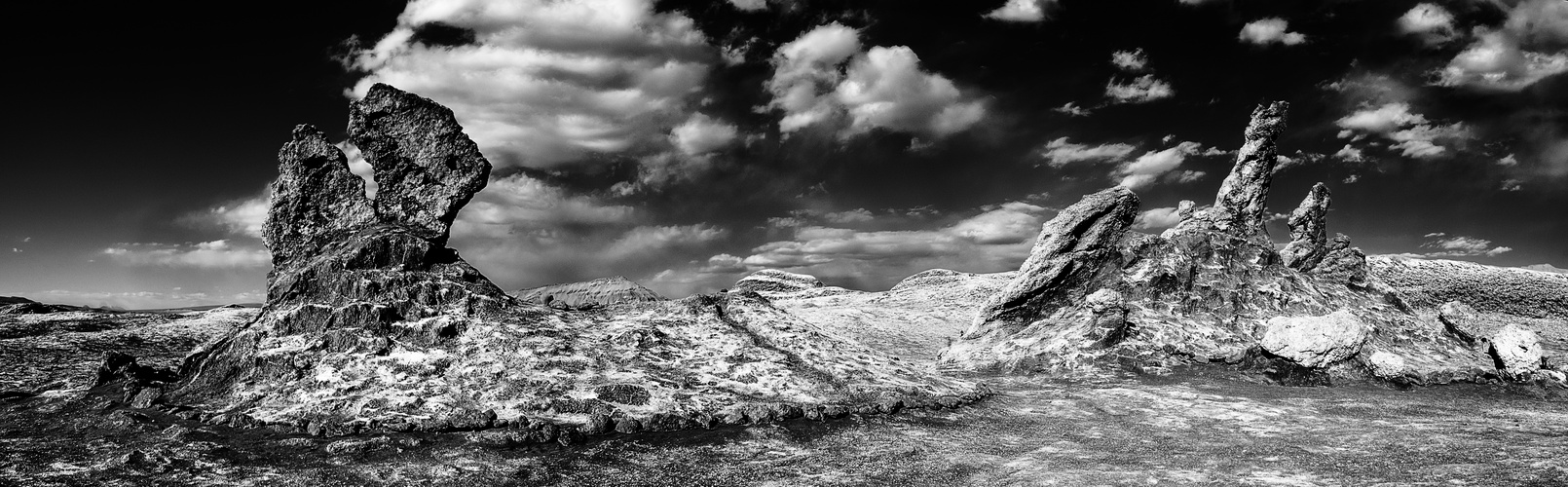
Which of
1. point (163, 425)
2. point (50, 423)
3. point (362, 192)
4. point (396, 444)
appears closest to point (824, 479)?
point (396, 444)

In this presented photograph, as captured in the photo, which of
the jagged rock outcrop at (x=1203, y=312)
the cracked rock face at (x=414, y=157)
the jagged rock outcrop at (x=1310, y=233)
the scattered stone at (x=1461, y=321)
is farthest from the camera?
the jagged rock outcrop at (x=1310, y=233)

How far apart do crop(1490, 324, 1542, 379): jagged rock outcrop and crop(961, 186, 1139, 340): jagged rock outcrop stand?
9.44 meters

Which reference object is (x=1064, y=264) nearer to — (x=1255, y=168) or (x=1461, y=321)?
(x=1255, y=168)

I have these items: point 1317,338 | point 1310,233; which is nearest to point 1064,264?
point 1317,338

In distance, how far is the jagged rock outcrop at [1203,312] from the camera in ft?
64.0

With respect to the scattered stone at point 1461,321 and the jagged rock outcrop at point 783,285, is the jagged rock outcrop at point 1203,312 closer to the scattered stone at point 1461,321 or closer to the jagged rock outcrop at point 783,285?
the scattered stone at point 1461,321

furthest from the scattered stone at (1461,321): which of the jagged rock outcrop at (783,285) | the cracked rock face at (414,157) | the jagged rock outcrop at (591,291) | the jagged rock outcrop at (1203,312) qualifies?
the jagged rock outcrop at (783,285)

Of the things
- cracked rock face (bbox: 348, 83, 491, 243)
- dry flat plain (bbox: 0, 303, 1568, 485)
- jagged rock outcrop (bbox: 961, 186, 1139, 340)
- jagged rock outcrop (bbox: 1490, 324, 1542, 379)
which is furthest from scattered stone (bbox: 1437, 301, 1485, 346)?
cracked rock face (bbox: 348, 83, 491, 243)

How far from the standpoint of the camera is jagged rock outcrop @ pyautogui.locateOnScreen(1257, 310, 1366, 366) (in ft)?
61.8

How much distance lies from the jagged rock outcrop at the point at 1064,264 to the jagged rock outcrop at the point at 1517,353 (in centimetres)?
944

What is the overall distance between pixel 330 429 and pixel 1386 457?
14.8 meters

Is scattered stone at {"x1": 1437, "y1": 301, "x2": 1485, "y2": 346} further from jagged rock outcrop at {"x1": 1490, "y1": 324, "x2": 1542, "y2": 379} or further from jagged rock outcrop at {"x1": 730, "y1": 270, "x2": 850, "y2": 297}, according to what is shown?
jagged rock outcrop at {"x1": 730, "y1": 270, "x2": 850, "y2": 297}

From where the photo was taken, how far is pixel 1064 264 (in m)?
24.8

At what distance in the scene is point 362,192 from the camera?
17.8 m
